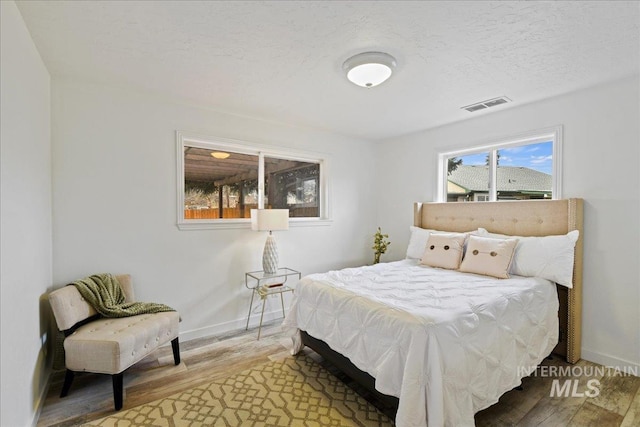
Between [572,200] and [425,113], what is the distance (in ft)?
5.41

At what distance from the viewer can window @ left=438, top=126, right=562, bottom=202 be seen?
309cm

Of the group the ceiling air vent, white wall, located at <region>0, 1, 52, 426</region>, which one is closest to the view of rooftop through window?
the ceiling air vent

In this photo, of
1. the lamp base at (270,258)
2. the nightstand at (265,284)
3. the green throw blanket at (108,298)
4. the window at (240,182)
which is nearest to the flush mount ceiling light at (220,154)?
the window at (240,182)

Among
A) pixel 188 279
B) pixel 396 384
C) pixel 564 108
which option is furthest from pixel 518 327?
pixel 188 279

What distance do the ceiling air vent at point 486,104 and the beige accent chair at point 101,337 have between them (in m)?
3.59

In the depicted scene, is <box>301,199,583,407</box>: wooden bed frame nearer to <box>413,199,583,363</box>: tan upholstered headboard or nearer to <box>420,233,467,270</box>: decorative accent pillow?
<box>413,199,583,363</box>: tan upholstered headboard

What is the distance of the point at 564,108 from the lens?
9.46ft

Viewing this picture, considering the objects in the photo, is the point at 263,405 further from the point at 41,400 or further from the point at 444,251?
the point at 444,251

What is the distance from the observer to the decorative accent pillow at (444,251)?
3.15 m

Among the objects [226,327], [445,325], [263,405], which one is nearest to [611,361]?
[445,325]

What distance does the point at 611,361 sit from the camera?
2602mm

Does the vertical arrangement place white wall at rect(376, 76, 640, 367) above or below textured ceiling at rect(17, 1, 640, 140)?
below

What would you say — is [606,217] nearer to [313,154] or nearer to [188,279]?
[313,154]

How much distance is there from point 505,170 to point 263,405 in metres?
3.43
